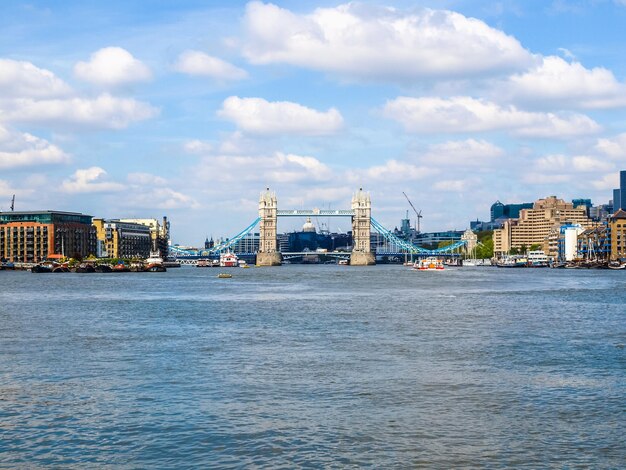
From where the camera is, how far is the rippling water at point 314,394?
790 inches

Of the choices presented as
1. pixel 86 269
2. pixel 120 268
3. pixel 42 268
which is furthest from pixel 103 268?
pixel 42 268

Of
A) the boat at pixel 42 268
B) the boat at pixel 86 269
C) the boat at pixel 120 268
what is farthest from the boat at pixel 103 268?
the boat at pixel 42 268

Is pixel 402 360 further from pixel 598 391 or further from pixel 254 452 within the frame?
pixel 254 452

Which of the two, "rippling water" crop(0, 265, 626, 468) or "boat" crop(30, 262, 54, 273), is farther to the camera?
"boat" crop(30, 262, 54, 273)

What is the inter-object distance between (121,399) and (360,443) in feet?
27.3

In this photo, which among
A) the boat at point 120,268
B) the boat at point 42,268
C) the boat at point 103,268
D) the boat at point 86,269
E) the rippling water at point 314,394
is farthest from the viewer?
the boat at point 120,268

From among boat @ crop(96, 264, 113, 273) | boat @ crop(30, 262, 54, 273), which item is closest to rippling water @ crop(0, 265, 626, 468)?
boat @ crop(96, 264, 113, 273)

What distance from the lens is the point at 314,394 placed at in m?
26.5

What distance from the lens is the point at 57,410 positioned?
2422 centimetres

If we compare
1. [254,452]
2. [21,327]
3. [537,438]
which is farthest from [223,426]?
[21,327]

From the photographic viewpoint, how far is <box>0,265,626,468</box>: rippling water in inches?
790

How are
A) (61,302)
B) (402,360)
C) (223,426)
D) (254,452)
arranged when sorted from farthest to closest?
1. (61,302)
2. (402,360)
3. (223,426)
4. (254,452)

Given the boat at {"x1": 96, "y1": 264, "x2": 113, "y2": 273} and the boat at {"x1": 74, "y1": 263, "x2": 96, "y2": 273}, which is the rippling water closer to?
the boat at {"x1": 74, "y1": 263, "x2": 96, "y2": 273}

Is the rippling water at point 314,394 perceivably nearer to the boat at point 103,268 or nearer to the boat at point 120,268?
the boat at point 103,268
